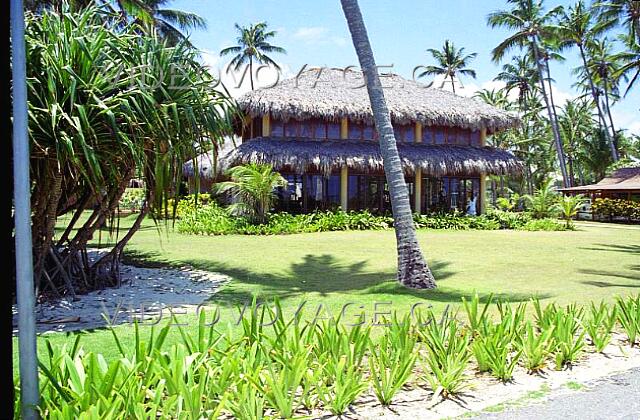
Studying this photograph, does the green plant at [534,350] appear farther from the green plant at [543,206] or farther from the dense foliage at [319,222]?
the green plant at [543,206]

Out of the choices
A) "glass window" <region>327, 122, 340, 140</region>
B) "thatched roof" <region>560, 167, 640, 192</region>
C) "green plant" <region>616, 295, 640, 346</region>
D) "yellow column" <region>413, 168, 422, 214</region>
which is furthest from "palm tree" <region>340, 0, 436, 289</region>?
"thatched roof" <region>560, 167, 640, 192</region>

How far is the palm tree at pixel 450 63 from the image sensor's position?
147 ft

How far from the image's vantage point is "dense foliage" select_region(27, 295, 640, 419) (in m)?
3.01

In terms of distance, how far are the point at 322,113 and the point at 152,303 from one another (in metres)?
15.4

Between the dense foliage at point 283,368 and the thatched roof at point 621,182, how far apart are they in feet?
85.6

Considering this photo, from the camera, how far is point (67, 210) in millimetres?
8336

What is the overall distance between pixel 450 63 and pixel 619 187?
20476 mm

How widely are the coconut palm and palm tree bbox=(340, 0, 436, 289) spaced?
10232 millimetres

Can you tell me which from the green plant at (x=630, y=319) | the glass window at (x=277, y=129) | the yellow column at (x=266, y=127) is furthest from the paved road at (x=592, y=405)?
the glass window at (x=277, y=129)

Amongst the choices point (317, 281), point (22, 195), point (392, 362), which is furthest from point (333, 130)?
point (22, 195)

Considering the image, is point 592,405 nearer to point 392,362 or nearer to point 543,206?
point 392,362

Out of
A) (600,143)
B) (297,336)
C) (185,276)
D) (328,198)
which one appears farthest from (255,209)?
(600,143)

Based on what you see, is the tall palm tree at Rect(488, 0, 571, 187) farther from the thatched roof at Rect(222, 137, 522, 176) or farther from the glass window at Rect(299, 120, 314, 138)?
the glass window at Rect(299, 120, 314, 138)

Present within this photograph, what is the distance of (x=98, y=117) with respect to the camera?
6.03m
